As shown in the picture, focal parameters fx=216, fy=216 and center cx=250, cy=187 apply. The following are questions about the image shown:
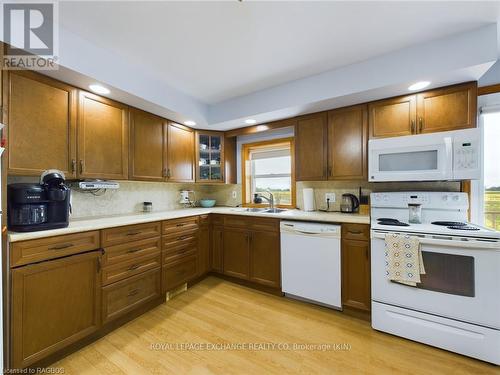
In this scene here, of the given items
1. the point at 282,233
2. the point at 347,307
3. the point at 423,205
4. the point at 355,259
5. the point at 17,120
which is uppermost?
the point at 17,120

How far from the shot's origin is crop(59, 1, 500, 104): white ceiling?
1.45m

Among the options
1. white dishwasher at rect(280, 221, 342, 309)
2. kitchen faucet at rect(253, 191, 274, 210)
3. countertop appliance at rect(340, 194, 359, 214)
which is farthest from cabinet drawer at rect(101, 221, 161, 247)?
countertop appliance at rect(340, 194, 359, 214)

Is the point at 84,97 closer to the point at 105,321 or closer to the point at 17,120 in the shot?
the point at 17,120

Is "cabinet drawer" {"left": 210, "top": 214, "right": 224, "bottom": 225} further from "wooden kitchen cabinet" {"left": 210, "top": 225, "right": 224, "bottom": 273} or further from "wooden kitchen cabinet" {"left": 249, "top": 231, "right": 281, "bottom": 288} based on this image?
"wooden kitchen cabinet" {"left": 249, "top": 231, "right": 281, "bottom": 288}

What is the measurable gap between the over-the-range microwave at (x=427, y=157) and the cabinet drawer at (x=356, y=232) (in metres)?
0.52

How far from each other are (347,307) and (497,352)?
3.20ft

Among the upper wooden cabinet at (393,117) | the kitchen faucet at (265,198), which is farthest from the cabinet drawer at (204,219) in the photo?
the upper wooden cabinet at (393,117)

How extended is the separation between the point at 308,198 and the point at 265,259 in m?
0.94

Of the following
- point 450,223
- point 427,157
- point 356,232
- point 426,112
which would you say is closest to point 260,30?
point 426,112

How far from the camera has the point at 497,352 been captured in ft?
4.82

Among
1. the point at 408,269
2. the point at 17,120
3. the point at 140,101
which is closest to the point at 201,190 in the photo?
the point at 140,101

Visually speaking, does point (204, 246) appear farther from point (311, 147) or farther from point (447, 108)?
point (447, 108)

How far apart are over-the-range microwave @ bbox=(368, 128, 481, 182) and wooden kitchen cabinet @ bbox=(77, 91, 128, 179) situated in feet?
8.45

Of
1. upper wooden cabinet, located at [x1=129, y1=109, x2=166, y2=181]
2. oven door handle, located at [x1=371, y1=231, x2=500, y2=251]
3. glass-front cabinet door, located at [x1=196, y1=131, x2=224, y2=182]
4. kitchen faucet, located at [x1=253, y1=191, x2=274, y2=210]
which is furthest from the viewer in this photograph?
glass-front cabinet door, located at [x1=196, y1=131, x2=224, y2=182]
